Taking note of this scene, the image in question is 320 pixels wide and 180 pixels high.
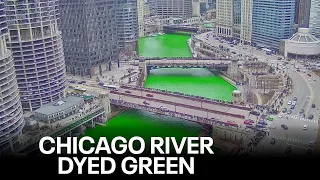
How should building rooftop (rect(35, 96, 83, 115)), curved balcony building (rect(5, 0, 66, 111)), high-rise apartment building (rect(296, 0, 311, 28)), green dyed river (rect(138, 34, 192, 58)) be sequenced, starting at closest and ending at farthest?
1. building rooftop (rect(35, 96, 83, 115))
2. curved balcony building (rect(5, 0, 66, 111))
3. high-rise apartment building (rect(296, 0, 311, 28))
4. green dyed river (rect(138, 34, 192, 58))

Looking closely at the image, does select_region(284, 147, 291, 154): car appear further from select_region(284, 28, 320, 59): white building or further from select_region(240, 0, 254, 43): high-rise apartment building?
select_region(240, 0, 254, 43): high-rise apartment building

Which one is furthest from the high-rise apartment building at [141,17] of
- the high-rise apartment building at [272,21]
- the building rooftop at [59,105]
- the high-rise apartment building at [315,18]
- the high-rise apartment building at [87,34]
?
the building rooftop at [59,105]

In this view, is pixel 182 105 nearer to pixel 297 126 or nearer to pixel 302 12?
pixel 297 126

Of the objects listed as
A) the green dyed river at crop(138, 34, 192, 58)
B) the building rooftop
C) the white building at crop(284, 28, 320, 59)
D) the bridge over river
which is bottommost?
the bridge over river

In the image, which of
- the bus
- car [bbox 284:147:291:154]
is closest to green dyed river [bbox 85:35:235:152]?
the bus

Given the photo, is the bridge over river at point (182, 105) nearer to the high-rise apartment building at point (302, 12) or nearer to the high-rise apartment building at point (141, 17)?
the high-rise apartment building at point (302, 12)

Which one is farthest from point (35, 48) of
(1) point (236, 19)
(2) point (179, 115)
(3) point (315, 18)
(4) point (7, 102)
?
(1) point (236, 19)
